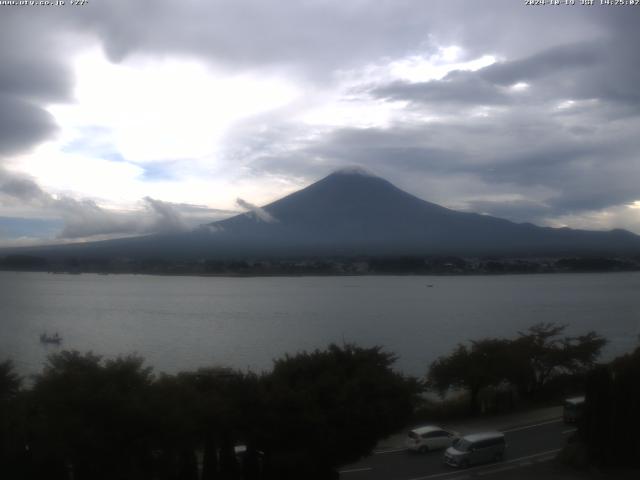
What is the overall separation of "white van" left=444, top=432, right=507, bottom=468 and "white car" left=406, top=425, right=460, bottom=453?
0.99m

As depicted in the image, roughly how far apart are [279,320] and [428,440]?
26781mm

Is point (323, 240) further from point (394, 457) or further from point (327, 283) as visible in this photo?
point (394, 457)

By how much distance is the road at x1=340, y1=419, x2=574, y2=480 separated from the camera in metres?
9.82

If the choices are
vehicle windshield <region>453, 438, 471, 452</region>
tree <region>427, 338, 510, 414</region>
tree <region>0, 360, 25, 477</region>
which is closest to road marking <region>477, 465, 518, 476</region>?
vehicle windshield <region>453, 438, 471, 452</region>

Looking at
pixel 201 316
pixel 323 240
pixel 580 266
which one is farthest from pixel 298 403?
pixel 323 240

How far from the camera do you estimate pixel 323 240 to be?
362 ft

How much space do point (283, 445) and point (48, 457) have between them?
286cm

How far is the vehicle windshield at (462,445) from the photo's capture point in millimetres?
10064

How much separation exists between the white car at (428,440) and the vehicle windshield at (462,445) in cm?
102

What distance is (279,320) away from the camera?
1489 inches

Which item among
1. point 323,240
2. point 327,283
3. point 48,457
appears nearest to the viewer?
point 48,457

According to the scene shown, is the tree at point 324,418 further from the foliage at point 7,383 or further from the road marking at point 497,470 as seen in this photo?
the foliage at point 7,383

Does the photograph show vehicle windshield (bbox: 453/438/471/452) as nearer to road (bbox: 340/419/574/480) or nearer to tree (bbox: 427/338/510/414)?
road (bbox: 340/419/574/480)

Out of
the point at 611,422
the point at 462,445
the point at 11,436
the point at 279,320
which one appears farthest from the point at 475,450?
the point at 279,320
